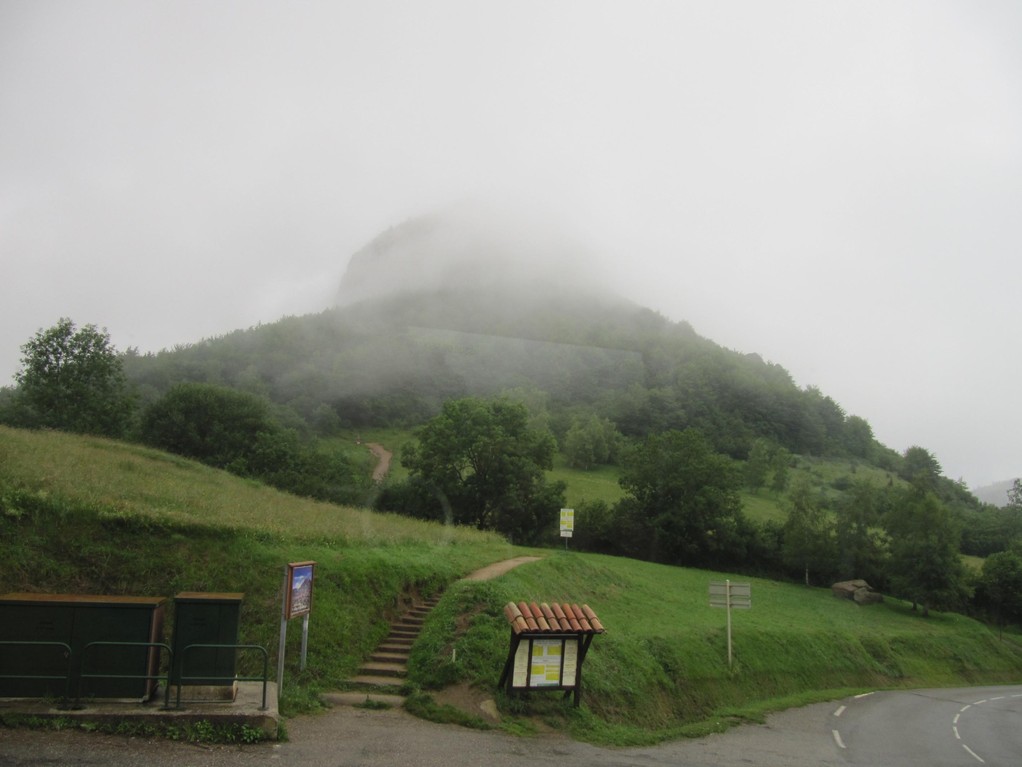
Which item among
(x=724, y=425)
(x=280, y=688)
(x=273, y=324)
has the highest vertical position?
(x=273, y=324)

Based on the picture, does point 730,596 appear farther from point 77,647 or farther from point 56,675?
point 56,675

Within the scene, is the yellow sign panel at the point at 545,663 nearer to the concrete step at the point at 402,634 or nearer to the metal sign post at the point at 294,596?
the concrete step at the point at 402,634

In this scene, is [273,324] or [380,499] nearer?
[380,499]

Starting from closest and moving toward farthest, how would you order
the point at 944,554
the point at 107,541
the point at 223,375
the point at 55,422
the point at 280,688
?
the point at 280,688 → the point at 107,541 → the point at 944,554 → the point at 55,422 → the point at 223,375

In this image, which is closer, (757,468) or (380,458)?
(380,458)

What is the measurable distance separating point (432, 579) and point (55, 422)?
43.7 meters

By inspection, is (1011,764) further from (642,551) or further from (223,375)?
(223,375)

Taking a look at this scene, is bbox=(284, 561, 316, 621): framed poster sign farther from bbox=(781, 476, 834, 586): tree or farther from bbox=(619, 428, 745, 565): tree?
bbox=(781, 476, 834, 586): tree

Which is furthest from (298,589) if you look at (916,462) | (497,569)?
(916,462)

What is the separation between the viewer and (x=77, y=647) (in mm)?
10680

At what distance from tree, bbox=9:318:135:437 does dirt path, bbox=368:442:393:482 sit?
79.3ft

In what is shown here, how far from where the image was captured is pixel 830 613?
3875cm

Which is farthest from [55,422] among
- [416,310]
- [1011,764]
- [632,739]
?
[416,310]

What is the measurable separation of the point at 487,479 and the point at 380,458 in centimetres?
3263
